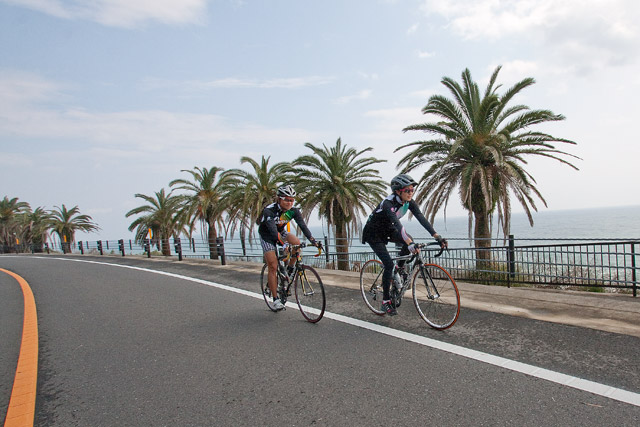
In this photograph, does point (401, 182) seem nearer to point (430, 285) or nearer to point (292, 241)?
point (430, 285)

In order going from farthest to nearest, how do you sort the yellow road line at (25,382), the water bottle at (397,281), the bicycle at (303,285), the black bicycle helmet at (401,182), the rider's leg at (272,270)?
the rider's leg at (272,270)
the bicycle at (303,285)
the water bottle at (397,281)
the black bicycle helmet at (401,182)
the yellow road line at (25,382)

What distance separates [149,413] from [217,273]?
7950 millimetres

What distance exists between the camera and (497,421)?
2539 millimetres

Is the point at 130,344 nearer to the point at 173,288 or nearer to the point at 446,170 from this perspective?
the point at 173,288

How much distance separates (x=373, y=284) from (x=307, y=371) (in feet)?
7.26

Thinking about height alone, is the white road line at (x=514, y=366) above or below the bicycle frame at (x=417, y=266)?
below

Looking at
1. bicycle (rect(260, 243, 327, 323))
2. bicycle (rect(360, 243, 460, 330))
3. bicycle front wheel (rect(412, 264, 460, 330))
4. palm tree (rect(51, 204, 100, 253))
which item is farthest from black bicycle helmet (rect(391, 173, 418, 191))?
palm tree (rect(51, 204, 100, 253))

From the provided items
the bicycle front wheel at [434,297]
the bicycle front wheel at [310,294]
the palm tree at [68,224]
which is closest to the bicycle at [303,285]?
the bicycle front wheel at [310,294]

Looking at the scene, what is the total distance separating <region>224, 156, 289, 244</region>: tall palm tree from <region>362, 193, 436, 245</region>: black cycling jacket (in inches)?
645

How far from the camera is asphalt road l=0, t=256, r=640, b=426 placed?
276 cm

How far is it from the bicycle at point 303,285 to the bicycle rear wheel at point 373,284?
2.44 feet

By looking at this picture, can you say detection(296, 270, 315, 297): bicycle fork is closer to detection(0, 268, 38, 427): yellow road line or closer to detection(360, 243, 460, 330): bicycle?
detection(360, 243, 460, 330): bicycle

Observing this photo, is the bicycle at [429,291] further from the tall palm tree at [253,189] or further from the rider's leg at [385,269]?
the tall palm tree at [253,189]

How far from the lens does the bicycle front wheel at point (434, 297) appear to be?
4582 millimetres
